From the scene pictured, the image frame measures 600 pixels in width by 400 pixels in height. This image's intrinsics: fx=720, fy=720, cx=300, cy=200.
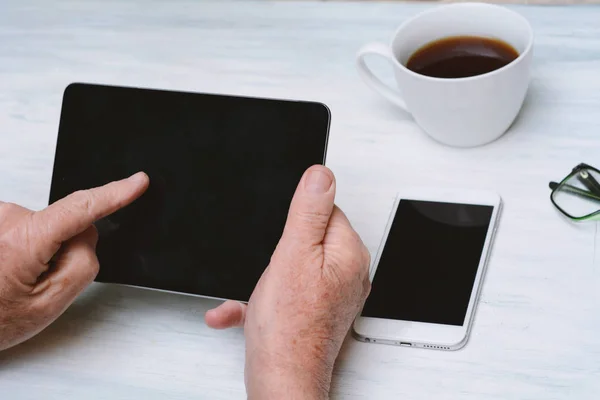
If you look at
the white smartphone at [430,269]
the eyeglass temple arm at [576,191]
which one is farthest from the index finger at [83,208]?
the eyeglass temple arm at [576,191]

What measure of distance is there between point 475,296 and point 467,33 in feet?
0.93

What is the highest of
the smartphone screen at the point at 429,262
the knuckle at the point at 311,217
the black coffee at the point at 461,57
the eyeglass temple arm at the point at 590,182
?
the black coffee at the point at 461,57

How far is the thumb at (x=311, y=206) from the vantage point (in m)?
0.58

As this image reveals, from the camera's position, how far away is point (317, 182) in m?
0.58

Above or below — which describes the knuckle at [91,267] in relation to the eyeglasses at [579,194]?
below

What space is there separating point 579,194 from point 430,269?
0.16m

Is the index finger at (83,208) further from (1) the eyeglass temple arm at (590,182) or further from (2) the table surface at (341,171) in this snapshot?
(1) the eyeglass temple arm at (590,182)

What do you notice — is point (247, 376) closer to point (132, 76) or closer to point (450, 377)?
point (450, 377)

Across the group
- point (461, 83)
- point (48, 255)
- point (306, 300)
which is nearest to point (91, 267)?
point (48, 255)

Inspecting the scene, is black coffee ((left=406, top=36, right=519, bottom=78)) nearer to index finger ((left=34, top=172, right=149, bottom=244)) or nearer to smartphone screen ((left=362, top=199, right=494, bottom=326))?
smartphone screen ((left=362, top=199, right=494, bottom=326))

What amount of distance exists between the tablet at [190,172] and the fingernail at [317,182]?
0.04 m

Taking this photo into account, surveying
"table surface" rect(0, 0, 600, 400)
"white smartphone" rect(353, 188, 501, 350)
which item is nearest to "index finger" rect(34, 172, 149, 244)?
"table surface" rect(0, 0, 600, 400)

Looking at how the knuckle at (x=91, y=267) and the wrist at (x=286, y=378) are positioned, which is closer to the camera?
the wrist at (x=286, y=378)

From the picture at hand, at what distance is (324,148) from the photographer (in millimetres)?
626
